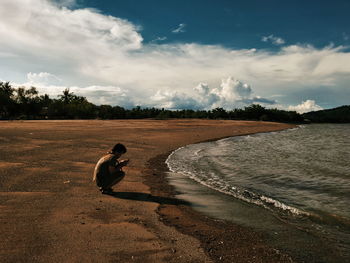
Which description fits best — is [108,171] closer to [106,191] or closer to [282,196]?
[106,191]

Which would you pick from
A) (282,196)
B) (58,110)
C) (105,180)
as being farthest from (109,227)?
(58,110)

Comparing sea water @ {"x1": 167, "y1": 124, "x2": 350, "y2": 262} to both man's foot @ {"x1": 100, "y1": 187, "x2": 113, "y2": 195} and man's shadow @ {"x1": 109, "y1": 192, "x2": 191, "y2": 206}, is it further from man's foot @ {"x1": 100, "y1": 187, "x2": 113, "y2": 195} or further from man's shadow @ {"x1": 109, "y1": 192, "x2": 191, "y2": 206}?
man's foot @ {"x1": 100, "y1": 187, "x2": 113, "y2": 195}

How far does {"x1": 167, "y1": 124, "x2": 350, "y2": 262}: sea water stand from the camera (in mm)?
6117

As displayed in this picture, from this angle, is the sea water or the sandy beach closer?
the sandy beach

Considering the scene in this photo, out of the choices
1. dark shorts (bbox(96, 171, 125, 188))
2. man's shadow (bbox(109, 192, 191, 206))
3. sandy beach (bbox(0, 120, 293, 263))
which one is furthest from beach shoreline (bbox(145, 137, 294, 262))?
dark shorts (bbox(96, 171, 125, 188))

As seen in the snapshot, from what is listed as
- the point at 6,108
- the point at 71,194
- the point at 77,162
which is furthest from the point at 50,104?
the point at 71,194

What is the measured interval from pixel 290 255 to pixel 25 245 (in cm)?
492

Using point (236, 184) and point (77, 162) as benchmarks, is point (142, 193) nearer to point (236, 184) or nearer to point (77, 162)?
point (236, 184)

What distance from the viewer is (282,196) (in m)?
9.40

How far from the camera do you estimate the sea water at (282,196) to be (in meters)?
6.12

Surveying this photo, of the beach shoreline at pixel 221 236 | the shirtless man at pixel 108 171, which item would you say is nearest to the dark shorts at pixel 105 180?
the shirtless man at pixel 108 171

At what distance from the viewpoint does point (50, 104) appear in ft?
293

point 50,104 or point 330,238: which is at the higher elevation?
point 50,104

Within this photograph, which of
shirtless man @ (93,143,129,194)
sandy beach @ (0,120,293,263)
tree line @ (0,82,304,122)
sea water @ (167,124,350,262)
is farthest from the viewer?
tree line @ (0,82,304,122)
